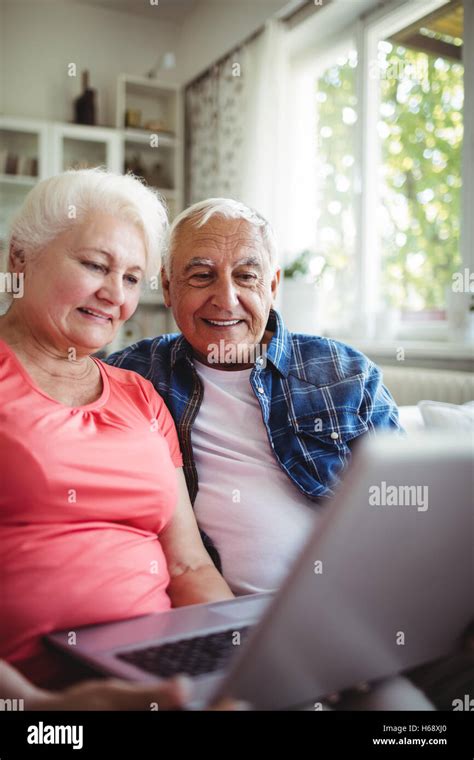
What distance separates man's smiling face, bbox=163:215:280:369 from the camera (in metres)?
1.42

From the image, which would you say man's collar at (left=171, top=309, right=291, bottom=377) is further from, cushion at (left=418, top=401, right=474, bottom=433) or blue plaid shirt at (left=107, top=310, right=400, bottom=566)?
cushion at (left=418, top=401, right=474, bottom=433)

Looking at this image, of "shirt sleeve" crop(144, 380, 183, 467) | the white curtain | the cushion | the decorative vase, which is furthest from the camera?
the decorative vase

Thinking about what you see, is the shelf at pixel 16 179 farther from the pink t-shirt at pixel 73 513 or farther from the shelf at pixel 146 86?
the pink t-shirt at pixel 73 513

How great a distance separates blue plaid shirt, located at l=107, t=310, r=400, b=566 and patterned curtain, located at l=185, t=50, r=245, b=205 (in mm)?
2882

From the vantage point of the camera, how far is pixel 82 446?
40.6 inches

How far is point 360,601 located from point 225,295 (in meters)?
0.86

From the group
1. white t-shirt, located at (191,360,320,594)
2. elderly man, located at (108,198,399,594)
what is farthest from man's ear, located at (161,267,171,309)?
white t-shirt, located at (191,360,320,594)

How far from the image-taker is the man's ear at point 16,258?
1.16 metres

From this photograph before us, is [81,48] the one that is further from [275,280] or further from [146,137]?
[275,280]

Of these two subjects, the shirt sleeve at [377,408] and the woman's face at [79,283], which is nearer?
the woman's face at [79,283]

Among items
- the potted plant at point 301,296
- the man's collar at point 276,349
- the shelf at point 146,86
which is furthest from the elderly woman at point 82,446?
the shelf at point 146,86

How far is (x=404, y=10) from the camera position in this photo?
123 inches

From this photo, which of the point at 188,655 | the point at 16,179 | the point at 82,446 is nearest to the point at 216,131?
the point at 16,179

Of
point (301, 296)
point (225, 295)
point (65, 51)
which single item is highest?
point (65, 51)
